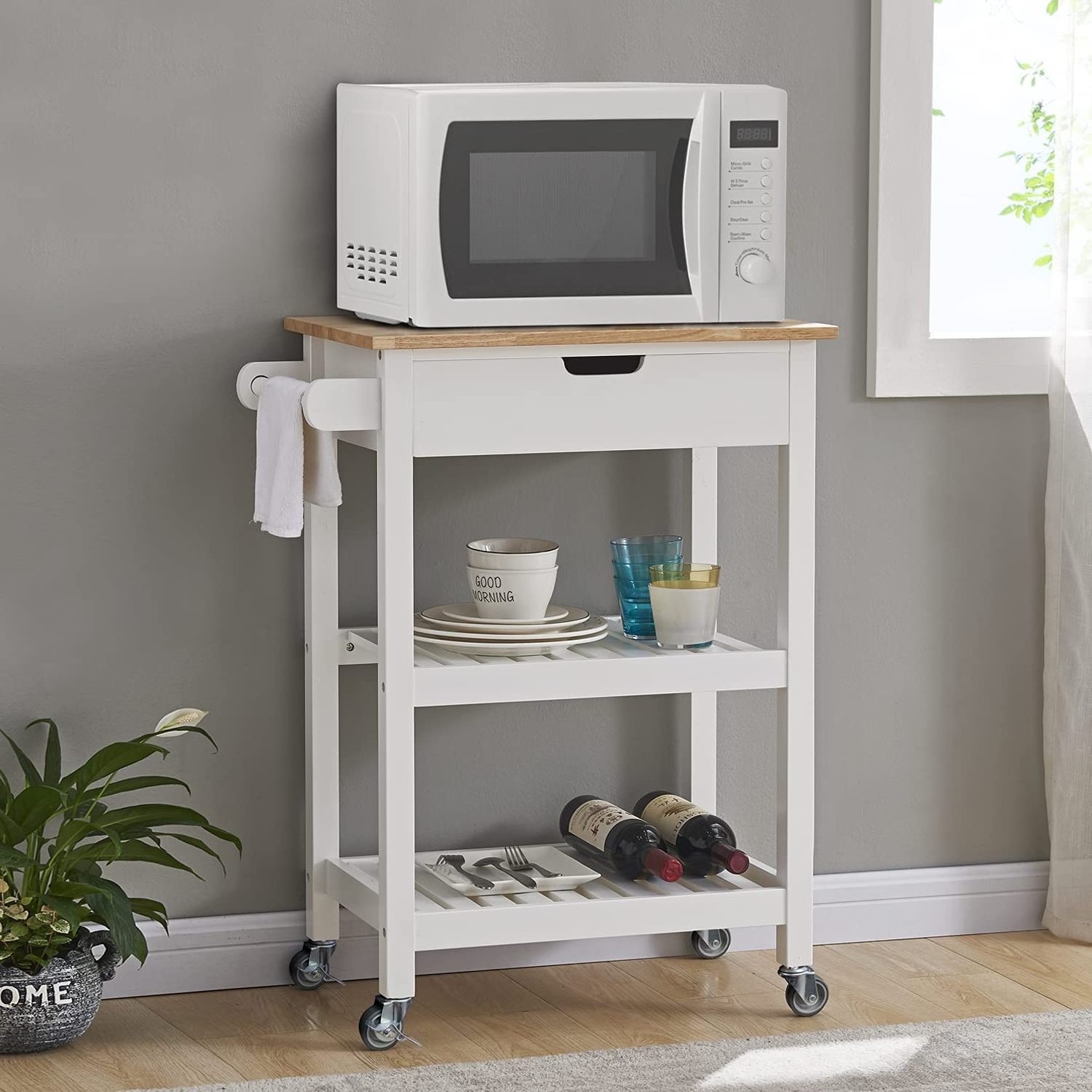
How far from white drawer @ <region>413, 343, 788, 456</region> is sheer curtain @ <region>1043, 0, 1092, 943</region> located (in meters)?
0.60

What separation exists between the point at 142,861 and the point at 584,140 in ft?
3.53

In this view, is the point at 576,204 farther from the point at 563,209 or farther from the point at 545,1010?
the point at 545,1010

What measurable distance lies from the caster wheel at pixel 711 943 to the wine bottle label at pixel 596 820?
25cm

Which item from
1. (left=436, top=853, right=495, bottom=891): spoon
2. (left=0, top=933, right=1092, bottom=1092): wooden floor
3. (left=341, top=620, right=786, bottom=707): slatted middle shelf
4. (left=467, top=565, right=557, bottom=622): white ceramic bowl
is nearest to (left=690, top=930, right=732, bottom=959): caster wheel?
(left=0, top=933, right=1092, bottom=1092): wooden floor

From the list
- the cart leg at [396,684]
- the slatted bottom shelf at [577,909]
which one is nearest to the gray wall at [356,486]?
the slatted bottom shelf at [577,909]

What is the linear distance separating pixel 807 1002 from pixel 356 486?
907mm

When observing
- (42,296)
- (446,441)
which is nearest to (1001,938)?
(446,441)

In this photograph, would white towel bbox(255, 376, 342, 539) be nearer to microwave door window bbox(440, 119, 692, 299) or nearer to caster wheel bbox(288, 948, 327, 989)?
microwave door window bbox(440, 119, 692, 299)

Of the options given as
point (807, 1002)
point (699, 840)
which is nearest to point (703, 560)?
point (699, 840)

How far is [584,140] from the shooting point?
2143 mm

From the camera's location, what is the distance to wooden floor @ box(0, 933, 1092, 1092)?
2.18 m

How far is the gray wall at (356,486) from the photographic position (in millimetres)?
2328

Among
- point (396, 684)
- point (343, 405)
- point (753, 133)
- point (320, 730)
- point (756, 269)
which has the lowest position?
point (320, 730)

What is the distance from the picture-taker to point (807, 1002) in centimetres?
233
